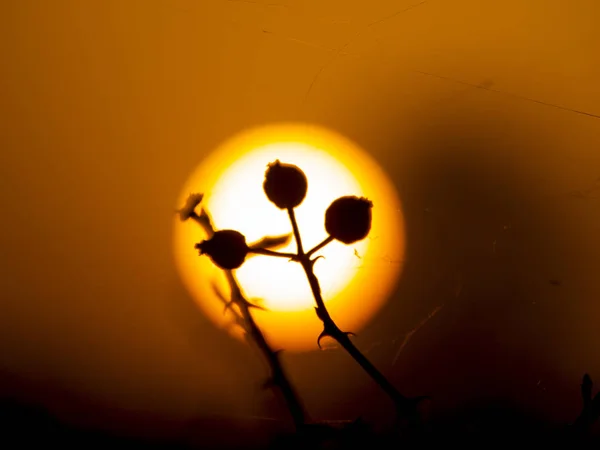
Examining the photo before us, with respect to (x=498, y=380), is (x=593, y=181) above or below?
above

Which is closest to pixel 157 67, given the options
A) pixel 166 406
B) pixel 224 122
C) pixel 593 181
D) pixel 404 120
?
pixel 224 122

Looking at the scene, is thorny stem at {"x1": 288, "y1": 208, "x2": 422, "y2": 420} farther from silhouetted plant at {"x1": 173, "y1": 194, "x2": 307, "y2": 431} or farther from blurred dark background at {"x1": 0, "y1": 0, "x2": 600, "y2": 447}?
blurred dark background at {"x1": 0, "y1": 0, "x2": 600, "y2": 447}

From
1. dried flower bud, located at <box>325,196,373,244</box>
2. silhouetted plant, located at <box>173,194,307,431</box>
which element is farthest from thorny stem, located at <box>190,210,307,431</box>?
dried flower bud, located at <box>325,196,373,244</box>

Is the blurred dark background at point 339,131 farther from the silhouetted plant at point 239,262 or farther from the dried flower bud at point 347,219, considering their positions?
the dried flower bud at point 347,219

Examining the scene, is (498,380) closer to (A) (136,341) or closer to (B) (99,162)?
(A) (136,341)

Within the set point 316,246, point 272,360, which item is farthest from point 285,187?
point 272,360

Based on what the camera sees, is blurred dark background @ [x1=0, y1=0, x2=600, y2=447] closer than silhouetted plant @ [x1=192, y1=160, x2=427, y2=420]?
No

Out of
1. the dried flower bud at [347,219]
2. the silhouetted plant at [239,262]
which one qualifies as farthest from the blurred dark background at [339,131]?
the dried flower bud at [347,219]
